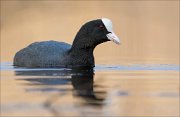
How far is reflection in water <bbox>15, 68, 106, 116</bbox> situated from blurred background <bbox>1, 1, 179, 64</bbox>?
5192 millimetres

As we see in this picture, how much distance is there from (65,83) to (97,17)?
401 inches

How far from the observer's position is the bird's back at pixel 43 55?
33.9 feet

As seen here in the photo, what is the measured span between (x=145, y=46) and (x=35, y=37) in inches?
98.7

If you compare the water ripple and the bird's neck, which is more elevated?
the bird's neck

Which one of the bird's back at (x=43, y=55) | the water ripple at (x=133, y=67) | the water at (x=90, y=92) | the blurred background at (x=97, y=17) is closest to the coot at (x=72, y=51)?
the bird's back at (x=43, y=55)

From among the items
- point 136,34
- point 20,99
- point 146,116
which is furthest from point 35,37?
point 146,116

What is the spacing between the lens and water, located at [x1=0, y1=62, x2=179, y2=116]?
534 cm

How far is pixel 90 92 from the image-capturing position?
663cm

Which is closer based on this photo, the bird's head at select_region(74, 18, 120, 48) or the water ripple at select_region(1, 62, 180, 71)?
the water ripple at select_region(1, 62, 180, 71)

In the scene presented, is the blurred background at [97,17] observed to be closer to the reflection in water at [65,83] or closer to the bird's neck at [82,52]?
the bird's neck at [82,52]

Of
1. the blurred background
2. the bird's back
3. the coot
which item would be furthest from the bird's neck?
the blurred background

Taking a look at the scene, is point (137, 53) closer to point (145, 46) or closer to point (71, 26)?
point (145, 46)

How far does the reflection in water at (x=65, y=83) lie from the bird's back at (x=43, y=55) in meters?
0.52

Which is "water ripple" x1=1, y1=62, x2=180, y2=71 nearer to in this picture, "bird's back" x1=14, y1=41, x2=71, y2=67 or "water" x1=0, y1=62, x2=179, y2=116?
"water" x1=0, y1=62, x2=179, y2=116
